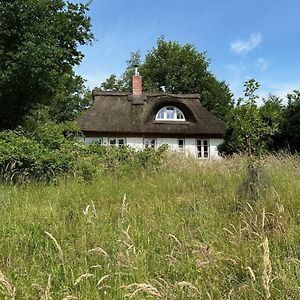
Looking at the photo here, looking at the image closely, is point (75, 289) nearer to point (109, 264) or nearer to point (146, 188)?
point (109, 264)

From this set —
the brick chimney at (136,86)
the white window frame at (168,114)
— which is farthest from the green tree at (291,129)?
the brick chimney at (136,86)

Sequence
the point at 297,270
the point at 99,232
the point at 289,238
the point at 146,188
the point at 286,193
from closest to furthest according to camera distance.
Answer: the point at 297,270, the point at 289,238, the point at 99,232, the point at 286,193, the point at 146,188

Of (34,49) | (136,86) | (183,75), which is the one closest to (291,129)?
(34,49)

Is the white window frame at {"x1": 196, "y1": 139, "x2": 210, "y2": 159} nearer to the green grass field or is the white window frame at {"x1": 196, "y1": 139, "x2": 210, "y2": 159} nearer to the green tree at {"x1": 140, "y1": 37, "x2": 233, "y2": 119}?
the green tree at {"x1": 140, "y1": 37, "x2": 233, "y2": 119}

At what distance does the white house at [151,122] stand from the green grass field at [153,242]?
83.4 feet

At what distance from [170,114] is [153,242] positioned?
30.4m

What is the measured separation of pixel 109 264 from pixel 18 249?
3.78 feet

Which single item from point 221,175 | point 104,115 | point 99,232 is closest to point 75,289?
point 99,232

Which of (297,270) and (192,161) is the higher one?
(192,161)

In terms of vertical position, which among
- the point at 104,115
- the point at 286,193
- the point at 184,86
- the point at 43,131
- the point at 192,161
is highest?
Result: the point at 184,86

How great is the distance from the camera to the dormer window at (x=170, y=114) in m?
33.5

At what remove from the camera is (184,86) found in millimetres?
45969

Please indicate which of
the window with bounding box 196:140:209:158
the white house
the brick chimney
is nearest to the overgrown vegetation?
the white house

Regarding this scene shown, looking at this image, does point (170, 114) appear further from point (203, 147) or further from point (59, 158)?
point (59, 158)
